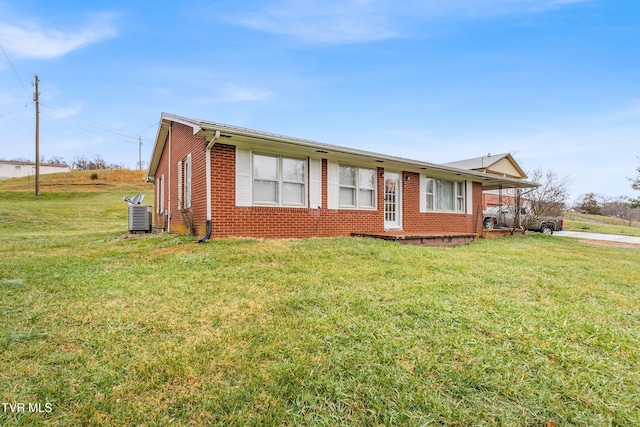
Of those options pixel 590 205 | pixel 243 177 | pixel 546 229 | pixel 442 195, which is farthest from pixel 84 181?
pixel 590 205

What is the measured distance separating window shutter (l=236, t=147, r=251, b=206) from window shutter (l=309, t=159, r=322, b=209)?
1730 mm

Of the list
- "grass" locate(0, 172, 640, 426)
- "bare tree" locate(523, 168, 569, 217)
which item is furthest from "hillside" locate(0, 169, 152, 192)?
"bare tree" locate(523, 168, 569, 217)

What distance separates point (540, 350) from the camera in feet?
8.45

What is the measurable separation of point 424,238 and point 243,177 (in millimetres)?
5184

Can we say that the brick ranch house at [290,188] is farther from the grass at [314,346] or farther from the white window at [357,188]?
the grass at [314,346]

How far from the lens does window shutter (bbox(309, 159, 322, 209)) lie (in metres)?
8.62

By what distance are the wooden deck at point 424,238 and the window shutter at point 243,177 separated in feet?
11.3

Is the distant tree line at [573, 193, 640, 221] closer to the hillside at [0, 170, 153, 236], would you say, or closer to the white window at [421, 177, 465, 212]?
the white window at [421, 177, 465, 212]

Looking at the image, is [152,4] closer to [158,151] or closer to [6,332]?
[158,151]

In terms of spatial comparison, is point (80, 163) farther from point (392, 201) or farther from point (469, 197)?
point (469, 197)

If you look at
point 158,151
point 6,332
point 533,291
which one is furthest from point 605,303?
point 158,151

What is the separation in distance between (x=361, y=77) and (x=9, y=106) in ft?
113

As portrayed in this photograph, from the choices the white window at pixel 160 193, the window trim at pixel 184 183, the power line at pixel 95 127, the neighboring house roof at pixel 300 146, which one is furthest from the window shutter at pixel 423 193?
the power line at pixel 95 127

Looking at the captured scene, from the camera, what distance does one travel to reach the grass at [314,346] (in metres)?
1.89
